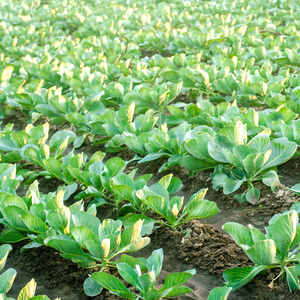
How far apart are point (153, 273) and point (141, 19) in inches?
185

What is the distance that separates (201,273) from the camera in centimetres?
145

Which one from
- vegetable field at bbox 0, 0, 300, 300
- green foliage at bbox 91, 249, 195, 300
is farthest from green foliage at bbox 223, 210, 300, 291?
green foliage at bbox 91, 249, 195, 300

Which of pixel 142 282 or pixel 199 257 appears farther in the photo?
pixel 199 257

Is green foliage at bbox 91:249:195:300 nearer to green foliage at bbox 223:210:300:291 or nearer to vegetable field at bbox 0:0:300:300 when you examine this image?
vegetable field at bbox 0:0:300:300

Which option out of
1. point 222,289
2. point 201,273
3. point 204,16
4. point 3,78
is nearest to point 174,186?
point 201,273

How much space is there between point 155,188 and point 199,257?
0.34 metres

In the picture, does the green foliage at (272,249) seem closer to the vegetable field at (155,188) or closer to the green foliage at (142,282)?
the vegetable field at (155,188)

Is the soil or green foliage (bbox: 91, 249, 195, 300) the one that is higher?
green foliage (bbox: 91, 249, 195, 300)

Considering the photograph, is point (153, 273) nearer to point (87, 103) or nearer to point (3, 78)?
point (87, 103)

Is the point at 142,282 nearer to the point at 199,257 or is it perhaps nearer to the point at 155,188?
the point at 199,257

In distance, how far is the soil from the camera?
1.35m

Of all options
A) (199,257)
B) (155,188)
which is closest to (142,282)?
(199,257)

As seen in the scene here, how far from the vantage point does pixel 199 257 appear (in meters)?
1.51

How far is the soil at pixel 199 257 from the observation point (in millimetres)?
1349
